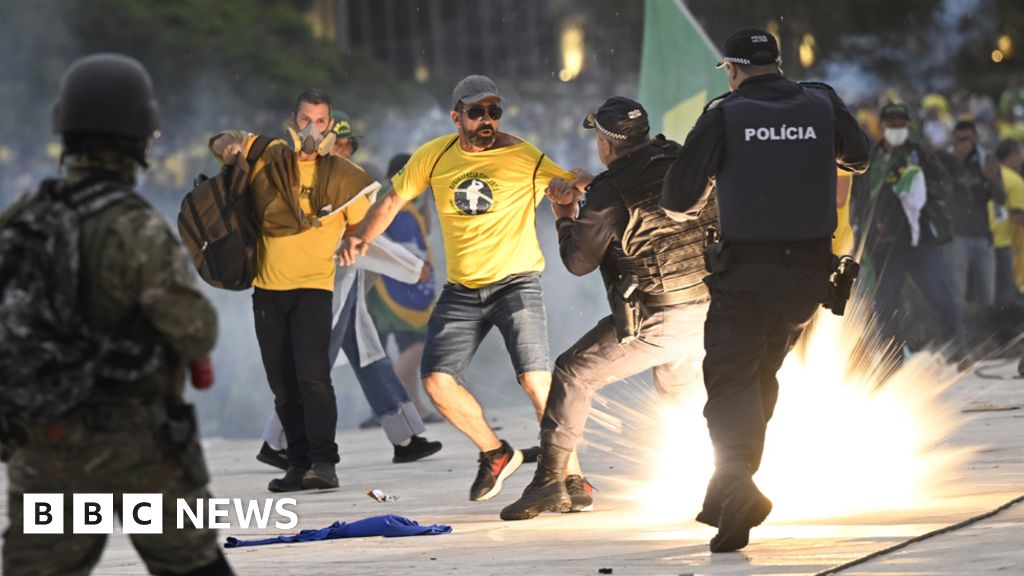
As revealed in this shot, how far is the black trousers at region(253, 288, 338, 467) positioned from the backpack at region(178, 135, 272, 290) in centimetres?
18

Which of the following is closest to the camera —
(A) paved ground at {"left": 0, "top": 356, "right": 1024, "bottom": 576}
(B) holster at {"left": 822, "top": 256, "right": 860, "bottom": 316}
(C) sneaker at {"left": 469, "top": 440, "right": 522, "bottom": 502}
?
(A) paved ground at {"left": 0, "top": 356, "right": 1024, "bottom": 576}

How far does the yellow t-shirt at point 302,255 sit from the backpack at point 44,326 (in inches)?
217

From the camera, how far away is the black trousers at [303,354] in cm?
1074

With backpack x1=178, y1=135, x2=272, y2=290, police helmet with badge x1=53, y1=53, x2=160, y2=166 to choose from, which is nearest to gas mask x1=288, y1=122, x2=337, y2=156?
backpack x1=178, y1=135, x2=272, y2=290

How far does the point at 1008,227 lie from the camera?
18516 millimetres

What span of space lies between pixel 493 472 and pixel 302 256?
158cm

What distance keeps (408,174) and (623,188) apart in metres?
1.60

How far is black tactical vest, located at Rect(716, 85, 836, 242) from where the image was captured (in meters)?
7.58

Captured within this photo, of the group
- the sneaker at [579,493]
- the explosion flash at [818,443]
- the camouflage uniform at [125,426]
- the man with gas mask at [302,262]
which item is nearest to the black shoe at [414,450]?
the man with gas mask at [302,262]

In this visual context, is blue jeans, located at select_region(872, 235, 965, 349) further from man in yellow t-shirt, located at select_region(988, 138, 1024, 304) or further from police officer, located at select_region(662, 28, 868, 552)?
police officer, located at select_region(662, 28, 868, 552)

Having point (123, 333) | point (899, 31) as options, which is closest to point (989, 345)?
point (123, 333)

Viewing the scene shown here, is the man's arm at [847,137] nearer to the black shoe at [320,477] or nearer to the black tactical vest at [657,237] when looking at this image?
the black tactical vest at [657,237]

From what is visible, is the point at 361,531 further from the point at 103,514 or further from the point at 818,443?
the point at 103,514

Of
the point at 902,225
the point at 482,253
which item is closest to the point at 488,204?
the point at 482,253
